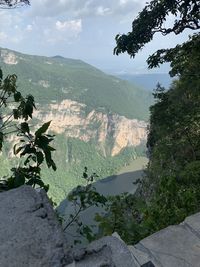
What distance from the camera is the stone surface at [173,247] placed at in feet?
12.3

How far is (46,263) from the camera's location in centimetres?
159

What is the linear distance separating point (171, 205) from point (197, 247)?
306 cm

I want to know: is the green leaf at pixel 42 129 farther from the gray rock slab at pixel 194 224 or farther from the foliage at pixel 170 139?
the gray rock slab at pixel 194 224

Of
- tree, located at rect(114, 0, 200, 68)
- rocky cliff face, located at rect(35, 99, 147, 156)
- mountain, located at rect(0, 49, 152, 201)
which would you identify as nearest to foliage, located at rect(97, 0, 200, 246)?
tree, located at rect(114, 0, 200, 68)

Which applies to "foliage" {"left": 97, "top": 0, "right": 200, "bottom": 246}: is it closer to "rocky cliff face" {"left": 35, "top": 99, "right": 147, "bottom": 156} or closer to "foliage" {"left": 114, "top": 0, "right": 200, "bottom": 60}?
"foliage" {"left": 114, "top": 0, "right": 200, "bottom": 60}

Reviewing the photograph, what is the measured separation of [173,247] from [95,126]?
569ft

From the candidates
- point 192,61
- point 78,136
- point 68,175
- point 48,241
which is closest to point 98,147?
point 78,136

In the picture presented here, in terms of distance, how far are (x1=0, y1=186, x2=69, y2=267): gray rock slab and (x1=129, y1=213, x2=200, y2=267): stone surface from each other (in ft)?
5.91

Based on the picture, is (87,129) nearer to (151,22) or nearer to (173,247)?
(151,22)

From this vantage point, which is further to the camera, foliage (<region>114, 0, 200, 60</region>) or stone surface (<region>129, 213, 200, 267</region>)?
foliage (<region>114, 0, 200, 60</region>)

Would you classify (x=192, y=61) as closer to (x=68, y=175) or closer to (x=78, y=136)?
(x=68, y=175)

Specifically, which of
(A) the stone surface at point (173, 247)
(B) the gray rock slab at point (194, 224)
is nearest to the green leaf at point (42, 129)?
(A) the stone surface at point (173, 247)

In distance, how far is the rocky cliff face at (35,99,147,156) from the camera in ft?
570

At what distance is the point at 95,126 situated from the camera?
582 ft
